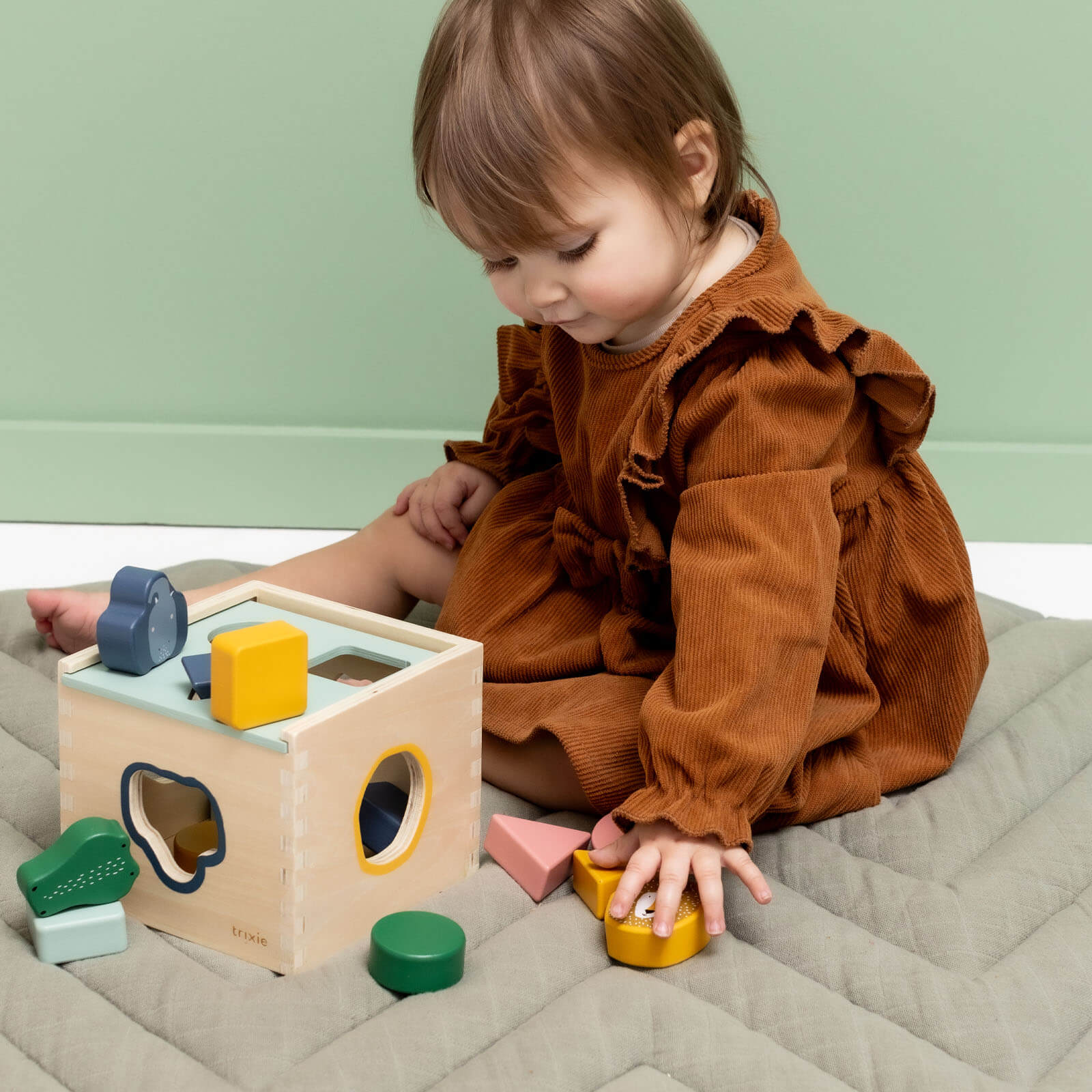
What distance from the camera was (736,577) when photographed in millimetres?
852

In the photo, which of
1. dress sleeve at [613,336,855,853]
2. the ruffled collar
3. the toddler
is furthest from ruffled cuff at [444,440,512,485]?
dress sleeve at [613,336,855,853]

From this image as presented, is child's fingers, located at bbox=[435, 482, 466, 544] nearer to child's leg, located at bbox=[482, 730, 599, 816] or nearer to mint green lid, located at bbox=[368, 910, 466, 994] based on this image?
child's leg, located at bbox=[482, 730, 599, 816]

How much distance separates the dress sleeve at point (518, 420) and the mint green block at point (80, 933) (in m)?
0.56

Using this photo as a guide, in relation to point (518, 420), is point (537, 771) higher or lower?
lower

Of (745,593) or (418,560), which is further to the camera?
(418,560)

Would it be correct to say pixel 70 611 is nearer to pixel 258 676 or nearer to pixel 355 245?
pixel 258 676

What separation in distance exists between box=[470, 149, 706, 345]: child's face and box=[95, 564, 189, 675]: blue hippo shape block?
1.04 ft

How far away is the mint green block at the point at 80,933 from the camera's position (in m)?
0.76

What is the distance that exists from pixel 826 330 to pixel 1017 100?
3.05ft

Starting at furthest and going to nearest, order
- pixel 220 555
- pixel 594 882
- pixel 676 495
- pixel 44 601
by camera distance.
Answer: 1. pixel 220 555
2. pixel 44 601
3. pixel 676 495
4. pixel 594 882

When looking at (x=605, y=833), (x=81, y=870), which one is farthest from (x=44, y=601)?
(x=605, y=833)

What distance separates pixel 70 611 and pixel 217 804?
44 cm

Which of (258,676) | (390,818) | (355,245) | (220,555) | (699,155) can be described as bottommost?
(220,555)

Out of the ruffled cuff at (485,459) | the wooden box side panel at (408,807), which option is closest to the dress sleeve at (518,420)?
the ruffled cuff at (485,459)
